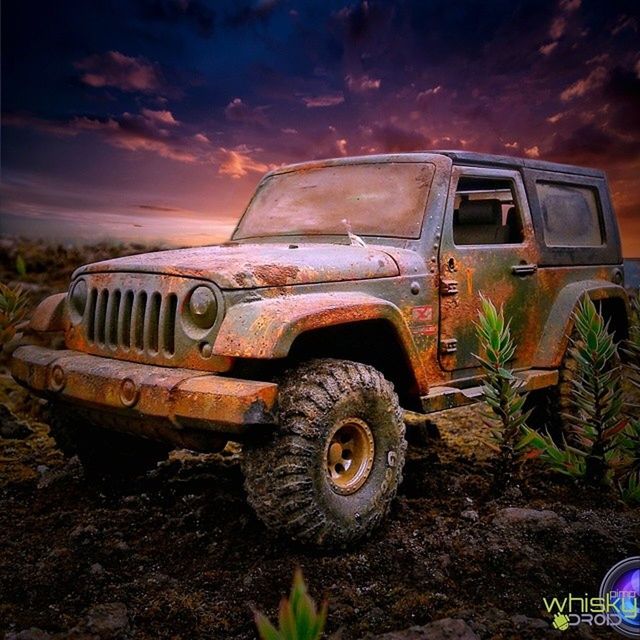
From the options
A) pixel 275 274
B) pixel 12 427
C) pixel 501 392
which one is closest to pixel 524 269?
pixel 501 392

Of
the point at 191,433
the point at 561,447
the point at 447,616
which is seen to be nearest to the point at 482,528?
the point at 447,616

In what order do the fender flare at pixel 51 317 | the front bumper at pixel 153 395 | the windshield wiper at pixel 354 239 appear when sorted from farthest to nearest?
1. the windshield wiper at pixel 354 239
2. the fender flare at pixel 51 317
3. the front bumper at pixel 153 395

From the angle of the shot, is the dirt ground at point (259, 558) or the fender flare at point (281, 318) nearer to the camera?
the dirt ground at point (259, 558)

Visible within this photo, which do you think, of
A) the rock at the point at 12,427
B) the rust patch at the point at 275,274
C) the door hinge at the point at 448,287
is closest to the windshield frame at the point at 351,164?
the door hinge at the point at 448,287

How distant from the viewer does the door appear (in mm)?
3852

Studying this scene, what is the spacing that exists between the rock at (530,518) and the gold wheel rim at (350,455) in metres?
0.68

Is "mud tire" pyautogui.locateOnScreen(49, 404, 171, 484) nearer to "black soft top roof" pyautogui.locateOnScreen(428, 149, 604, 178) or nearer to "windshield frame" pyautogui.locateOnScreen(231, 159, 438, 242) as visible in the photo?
"windshield frame" pyautogui.locateOnScreen(231, 159, 438, 242)

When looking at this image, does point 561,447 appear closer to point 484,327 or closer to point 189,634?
point 484,327

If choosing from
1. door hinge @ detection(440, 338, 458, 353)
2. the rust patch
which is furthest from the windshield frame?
the rust patch

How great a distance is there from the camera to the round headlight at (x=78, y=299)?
11.6 ft

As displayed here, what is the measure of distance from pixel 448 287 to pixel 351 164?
1.02 meters

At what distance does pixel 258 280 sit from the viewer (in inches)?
116

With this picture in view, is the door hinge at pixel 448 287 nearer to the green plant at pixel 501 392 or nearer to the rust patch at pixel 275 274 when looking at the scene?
the green plant at pixel 501 392

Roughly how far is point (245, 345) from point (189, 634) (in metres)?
1.03
